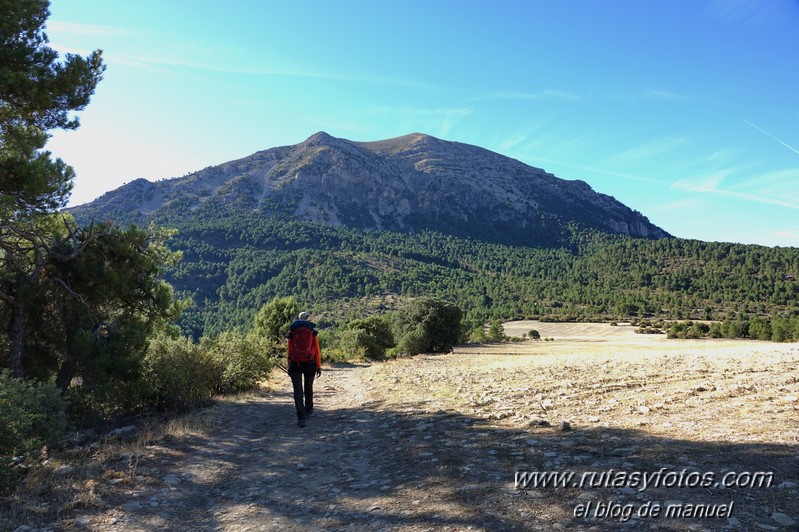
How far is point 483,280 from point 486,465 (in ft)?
573

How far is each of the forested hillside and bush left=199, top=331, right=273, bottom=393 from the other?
3810 inches

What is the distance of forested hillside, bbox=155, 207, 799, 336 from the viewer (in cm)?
12188

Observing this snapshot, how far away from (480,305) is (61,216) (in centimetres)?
14318

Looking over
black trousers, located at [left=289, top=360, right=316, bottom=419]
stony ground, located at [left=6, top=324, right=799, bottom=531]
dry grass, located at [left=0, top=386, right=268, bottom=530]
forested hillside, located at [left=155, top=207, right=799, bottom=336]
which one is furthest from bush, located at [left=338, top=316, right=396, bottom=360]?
forested hillside, located at [left=155, top=207, right=799, bottom=336]

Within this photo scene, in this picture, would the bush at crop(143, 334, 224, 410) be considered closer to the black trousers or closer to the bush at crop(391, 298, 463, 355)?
the black trousers

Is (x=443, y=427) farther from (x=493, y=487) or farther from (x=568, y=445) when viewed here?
(x=493, y=487)

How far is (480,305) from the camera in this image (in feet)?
484

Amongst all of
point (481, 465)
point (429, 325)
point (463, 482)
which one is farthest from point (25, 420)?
point (429, 325)

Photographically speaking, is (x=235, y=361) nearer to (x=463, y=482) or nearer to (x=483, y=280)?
(x=463, y=482)

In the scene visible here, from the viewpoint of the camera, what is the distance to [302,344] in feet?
31.6

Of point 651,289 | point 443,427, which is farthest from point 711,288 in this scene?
point 443,427

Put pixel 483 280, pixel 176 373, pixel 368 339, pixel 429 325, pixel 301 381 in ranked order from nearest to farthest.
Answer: pixel 301 381, pixel 176 373, pixel 368 339, pixel 429 325, pixel 483 280

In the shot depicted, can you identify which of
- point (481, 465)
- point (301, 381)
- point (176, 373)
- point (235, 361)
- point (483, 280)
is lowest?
point (481, 465)

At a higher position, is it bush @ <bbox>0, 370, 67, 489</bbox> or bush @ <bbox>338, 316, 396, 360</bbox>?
bush @ <bbox>0, 370, 67, 489</bbox>
